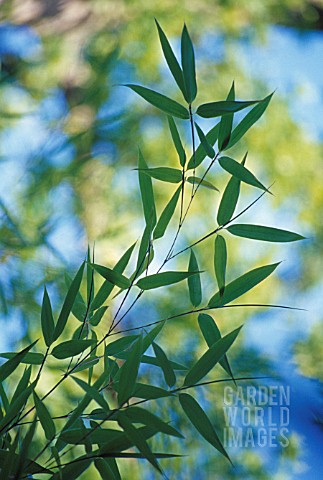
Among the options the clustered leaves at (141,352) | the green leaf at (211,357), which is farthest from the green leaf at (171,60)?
the green leaf at (211,357)

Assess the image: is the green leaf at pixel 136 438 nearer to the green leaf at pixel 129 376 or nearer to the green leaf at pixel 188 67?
the green leaf at pixel 129 376

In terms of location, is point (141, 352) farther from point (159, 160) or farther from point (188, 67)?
point (159, 160)

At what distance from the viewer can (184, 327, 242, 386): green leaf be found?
25 cm

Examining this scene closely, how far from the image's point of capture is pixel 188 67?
28cm

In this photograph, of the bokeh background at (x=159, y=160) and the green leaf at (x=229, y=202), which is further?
the bokeh background at (x=159, y=160)

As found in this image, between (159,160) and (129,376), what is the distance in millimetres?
836

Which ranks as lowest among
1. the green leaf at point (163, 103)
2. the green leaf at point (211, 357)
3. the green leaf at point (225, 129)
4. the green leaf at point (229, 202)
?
the green leaf at point (211, 357)

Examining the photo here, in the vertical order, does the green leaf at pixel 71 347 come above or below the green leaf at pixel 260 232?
below

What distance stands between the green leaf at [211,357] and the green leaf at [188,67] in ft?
0.32

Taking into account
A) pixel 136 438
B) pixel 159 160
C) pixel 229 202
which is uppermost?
pixel 159 160

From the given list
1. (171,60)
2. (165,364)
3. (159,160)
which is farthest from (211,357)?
(159,160)

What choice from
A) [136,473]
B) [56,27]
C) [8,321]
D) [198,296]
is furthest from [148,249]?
[56,27]

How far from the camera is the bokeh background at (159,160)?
2.94 feet

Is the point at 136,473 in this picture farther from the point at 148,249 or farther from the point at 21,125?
the point at 148,249
